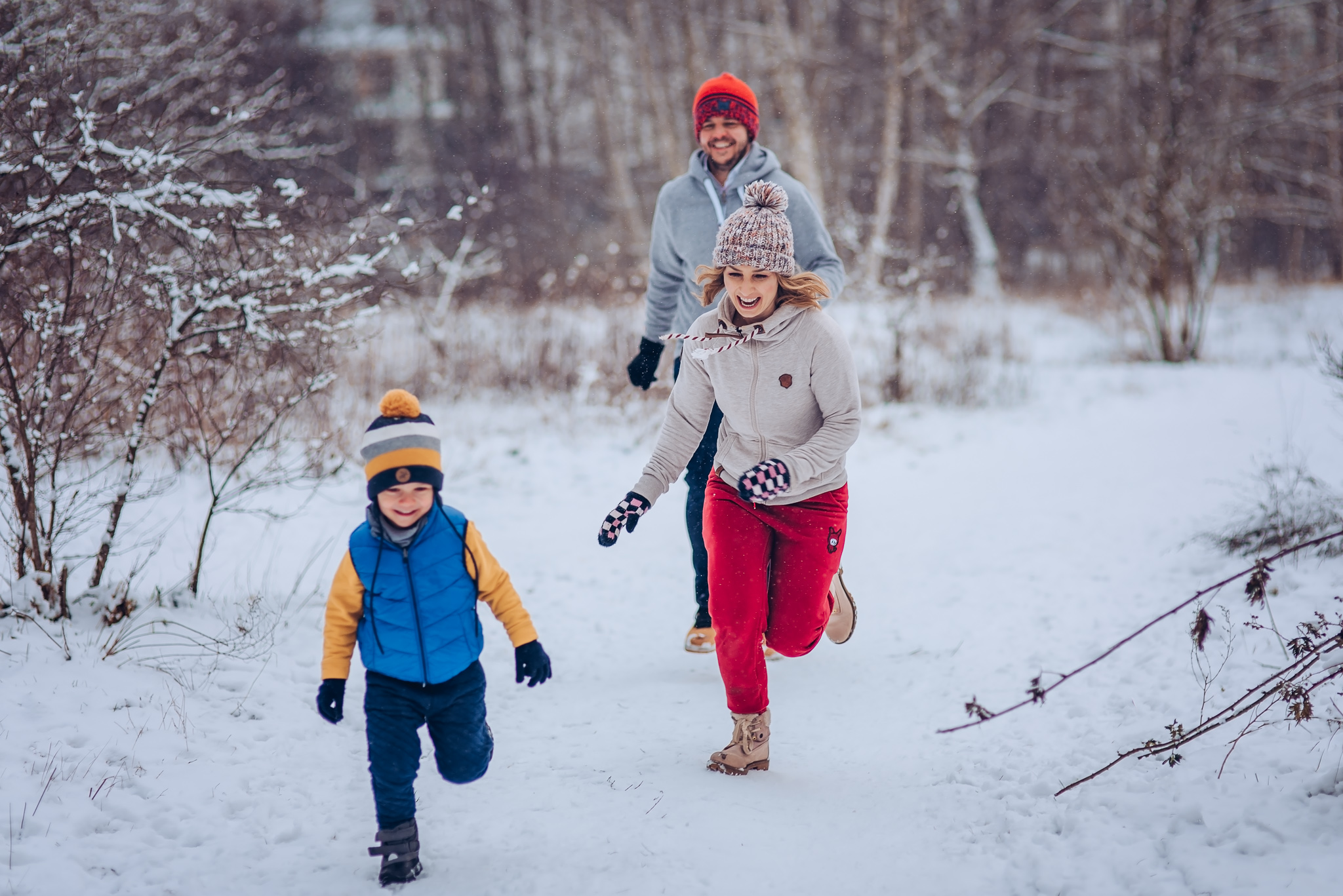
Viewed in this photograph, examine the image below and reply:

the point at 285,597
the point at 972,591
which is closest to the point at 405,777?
the point at 285,597

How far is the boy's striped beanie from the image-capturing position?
7.57 feet

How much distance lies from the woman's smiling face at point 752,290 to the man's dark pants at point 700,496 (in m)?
0.80

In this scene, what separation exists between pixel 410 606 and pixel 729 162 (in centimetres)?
224

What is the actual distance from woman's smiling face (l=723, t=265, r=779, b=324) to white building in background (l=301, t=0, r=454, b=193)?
1831 cm

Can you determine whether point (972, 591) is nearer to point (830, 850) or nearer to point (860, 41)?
point (830, 850)

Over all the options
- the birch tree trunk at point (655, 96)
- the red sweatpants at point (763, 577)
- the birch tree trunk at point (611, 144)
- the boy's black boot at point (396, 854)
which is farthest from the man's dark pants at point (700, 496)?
→ the birch tree trunk at point (611, 144)

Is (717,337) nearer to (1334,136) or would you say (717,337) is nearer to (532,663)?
(532,663)

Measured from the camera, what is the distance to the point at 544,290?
435 inches

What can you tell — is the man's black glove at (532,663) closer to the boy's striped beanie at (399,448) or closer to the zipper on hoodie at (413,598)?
the zipper on hoodie at (413,598)

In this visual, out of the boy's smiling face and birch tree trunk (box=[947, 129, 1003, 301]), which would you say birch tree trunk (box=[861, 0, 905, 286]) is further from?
the boy's smiling face

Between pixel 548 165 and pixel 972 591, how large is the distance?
723 inches

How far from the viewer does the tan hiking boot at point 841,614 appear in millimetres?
3227

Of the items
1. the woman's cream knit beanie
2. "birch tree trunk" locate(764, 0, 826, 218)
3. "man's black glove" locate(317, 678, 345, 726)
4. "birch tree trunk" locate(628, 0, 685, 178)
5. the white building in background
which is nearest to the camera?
"man's black glove" locate(317, 678, 345, 726)

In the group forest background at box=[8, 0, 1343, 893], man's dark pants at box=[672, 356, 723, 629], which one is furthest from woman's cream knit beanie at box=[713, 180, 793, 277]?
forest background at box=[8, 0, 1343, 893]
